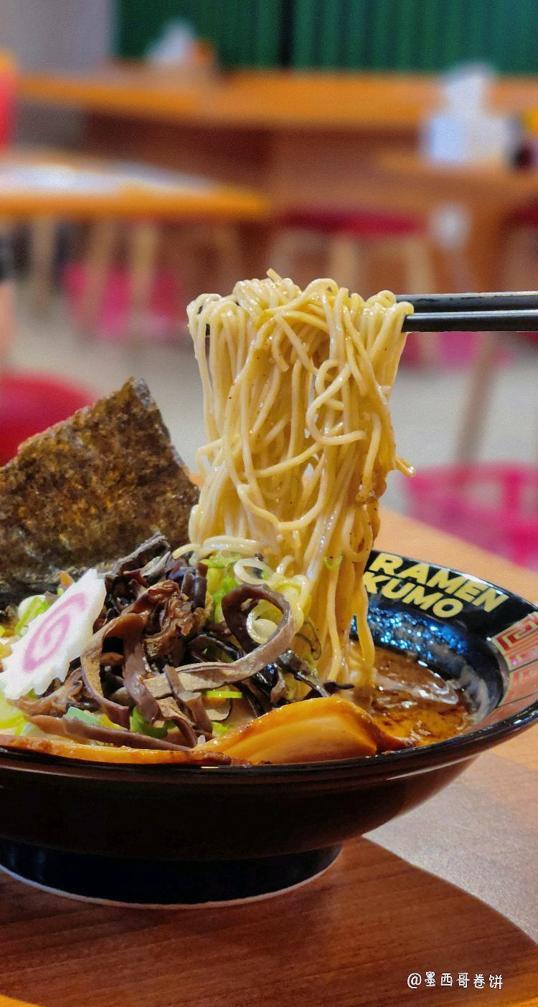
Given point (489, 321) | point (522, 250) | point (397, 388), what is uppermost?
point (489, 321)

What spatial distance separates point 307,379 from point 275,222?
496 centimetres

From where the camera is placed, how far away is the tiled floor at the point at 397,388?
5055 mm

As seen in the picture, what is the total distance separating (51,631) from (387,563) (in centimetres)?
42

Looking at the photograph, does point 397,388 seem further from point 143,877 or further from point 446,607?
point 143,877

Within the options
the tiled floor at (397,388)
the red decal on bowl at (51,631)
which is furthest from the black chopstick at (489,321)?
the tiled floor at (397,388)

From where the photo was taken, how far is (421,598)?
3.97 feet

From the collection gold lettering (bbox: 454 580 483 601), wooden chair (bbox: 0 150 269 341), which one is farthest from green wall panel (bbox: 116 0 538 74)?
gold lettering (bbox: 454 580 483 601)

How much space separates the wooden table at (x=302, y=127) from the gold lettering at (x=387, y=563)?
4.15 m

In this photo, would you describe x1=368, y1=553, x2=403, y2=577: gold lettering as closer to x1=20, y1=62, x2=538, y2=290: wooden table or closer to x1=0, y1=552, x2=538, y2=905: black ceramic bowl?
x1=0, y1=552, x2=538, y2=905: black ceramic bowl

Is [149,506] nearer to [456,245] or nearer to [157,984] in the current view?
[157,984]

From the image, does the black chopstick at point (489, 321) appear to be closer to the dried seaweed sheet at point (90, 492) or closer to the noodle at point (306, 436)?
the noodle at point (306, 436)

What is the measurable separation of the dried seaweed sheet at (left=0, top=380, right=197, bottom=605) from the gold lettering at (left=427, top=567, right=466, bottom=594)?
0.84 ft

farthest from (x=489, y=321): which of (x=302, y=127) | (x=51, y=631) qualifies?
(x=302, y=127)

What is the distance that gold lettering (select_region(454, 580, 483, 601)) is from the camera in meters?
1.19
